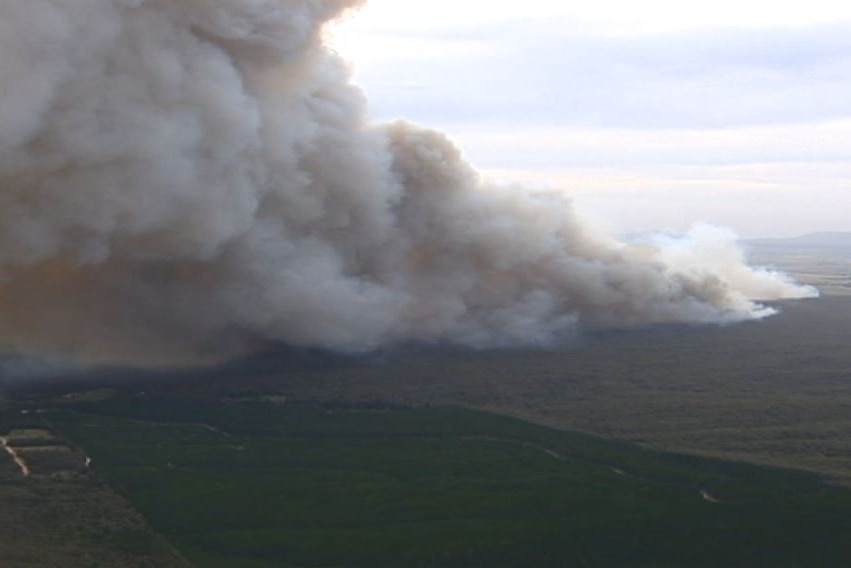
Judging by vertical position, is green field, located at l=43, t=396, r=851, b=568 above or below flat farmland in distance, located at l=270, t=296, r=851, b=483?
below

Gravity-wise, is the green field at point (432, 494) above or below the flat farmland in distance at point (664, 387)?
below

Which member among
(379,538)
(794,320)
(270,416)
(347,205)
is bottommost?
(379,538)

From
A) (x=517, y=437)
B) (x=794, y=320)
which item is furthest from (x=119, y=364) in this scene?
(x=794, y=320)

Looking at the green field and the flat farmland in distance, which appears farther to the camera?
the flat farmland in distance

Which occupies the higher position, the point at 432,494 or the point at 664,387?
the point at 664,387

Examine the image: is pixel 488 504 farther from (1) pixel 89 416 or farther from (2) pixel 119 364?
(2) pixel 119 364

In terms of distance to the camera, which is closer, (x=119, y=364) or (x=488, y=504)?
(x=488, y=504)

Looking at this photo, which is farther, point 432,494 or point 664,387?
point 664,387

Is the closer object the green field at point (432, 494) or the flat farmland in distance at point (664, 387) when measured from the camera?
the green field at point (432, 494)
